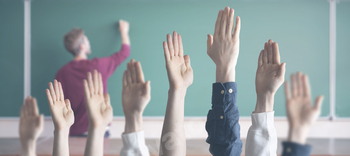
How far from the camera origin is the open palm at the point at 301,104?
21 centimetres

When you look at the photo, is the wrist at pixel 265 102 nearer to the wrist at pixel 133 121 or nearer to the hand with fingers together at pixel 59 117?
the wrist at pixel 133 121

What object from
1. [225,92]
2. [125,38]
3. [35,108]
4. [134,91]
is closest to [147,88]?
[134,91]

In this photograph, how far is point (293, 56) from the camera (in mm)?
474

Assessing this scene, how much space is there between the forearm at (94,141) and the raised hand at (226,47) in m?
0.19

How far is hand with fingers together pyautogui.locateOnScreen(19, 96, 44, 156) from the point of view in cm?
39

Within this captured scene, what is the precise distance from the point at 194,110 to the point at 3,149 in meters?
0.69

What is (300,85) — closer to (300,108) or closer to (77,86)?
(300,108)

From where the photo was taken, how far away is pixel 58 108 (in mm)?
355

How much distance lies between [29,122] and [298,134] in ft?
1.28

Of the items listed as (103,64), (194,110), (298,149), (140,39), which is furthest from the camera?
(140,39)

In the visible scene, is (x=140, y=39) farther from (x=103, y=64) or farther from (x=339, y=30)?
(x=339, y=30)

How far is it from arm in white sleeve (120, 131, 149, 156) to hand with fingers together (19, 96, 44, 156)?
18 cm

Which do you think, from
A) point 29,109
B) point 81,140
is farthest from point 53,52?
point 29,109

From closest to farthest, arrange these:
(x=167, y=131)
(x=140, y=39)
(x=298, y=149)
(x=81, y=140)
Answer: (x=298, y=149) → (x=167, y=131) → (x=81, y=140) → (x=140, y=39)
